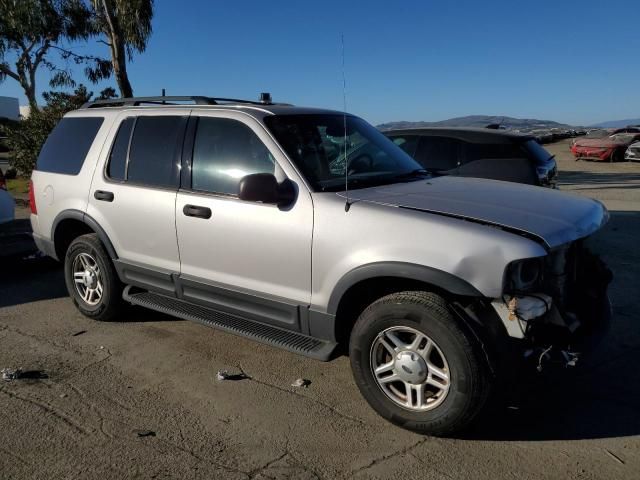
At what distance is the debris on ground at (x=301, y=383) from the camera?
392 centimetres

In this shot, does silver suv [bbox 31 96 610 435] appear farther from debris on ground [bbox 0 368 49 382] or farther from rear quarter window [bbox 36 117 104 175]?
debris on ground [bbox 0 368 49 382]

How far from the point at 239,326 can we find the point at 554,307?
81.1 inches

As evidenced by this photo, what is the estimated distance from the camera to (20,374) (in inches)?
160

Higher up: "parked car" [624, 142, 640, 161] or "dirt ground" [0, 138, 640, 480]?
"dirt ground" [0, 138, 640, 480]

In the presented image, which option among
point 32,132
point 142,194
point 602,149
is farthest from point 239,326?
point 602,149

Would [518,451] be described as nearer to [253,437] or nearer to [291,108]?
[253,437]

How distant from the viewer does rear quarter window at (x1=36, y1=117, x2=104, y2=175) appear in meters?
5.11

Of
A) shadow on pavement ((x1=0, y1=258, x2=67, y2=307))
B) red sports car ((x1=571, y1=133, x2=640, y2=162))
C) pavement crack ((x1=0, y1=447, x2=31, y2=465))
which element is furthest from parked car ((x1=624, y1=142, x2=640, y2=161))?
pavement crack ((x1=0, y1=447, x2=31, y2=465))

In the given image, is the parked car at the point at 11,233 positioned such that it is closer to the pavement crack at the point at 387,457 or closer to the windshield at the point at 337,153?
the windshield at the point at 337,153

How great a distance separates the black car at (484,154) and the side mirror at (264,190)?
4421mm

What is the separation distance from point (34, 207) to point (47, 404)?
2.58m

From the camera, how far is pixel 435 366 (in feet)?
10.4

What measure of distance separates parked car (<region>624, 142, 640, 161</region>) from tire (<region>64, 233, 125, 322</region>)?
24.2 m

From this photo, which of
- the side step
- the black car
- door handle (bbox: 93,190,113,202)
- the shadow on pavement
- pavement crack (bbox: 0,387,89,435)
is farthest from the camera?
the black car
